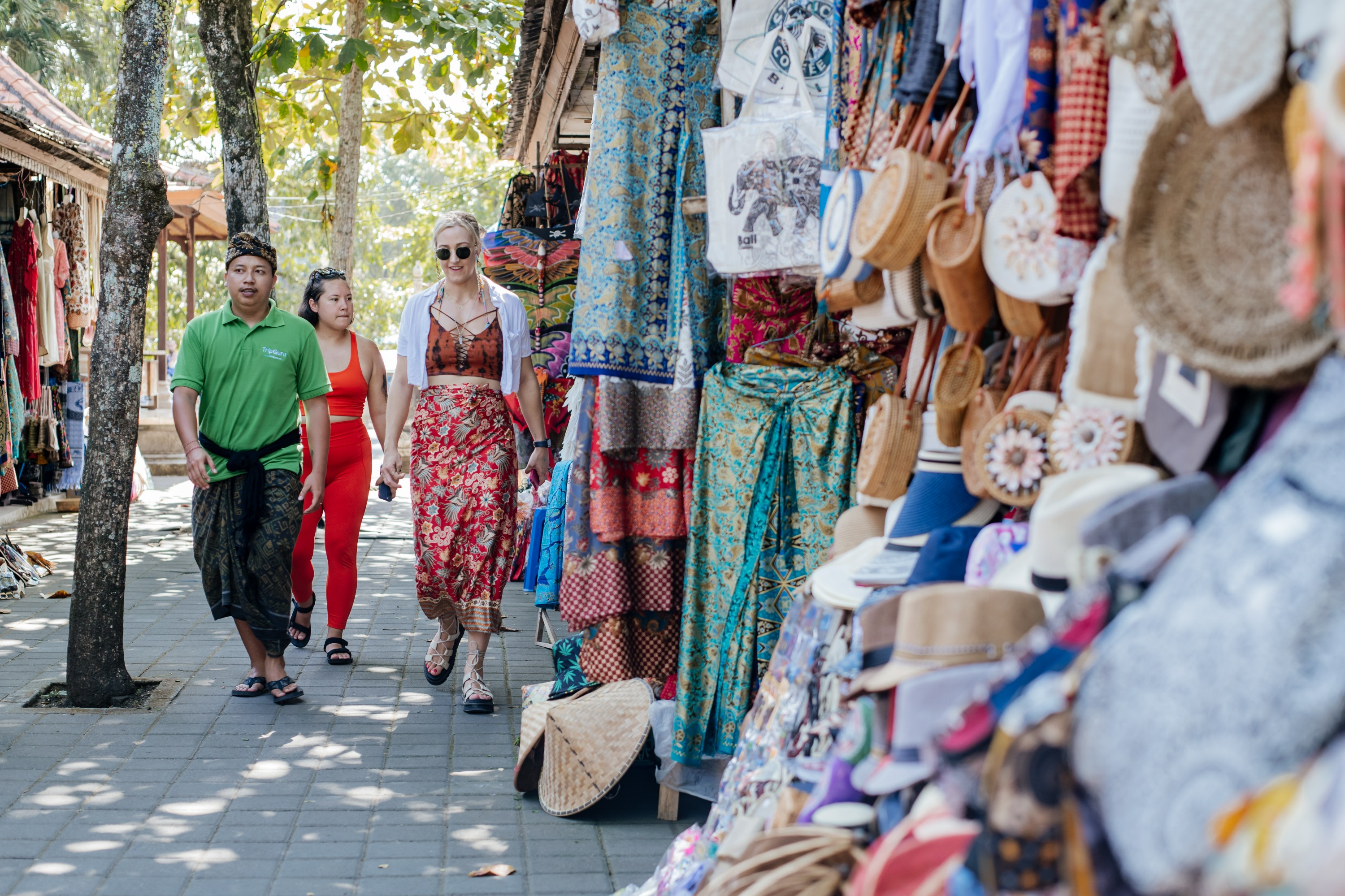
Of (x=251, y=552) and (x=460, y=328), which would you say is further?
(x=460, y=328)

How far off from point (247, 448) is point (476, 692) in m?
1.44

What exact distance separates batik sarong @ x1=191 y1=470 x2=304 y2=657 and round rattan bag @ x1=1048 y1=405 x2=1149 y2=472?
13.0 feet

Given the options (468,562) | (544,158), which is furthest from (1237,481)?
(544,158)

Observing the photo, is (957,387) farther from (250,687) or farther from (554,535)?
(250,687)

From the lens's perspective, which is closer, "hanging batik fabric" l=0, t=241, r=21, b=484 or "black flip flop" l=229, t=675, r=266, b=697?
"black flip flop" l=229, t=675, r=266, b=697

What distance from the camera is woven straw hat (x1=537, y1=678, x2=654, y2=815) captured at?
12.5ft

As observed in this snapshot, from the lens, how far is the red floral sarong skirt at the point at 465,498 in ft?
17.6

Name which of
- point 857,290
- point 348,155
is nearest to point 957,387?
point 857,290

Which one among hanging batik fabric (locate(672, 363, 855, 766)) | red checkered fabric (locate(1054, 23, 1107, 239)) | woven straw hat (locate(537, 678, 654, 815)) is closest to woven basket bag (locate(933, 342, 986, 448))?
red checkered fabric (locate(1054, 23, 1107, 239))

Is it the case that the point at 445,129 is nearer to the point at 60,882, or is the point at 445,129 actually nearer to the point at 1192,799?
the point at 60,882

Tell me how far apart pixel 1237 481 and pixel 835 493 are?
2305 mm

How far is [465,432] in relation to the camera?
17.6 feet

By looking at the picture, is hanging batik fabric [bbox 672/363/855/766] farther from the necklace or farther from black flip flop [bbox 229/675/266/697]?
black flip flop [bbox 229/675/266/697]

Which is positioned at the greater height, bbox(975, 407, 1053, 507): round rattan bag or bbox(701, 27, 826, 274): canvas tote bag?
bbox(701, 27, 826, 274): canvas tote bag
